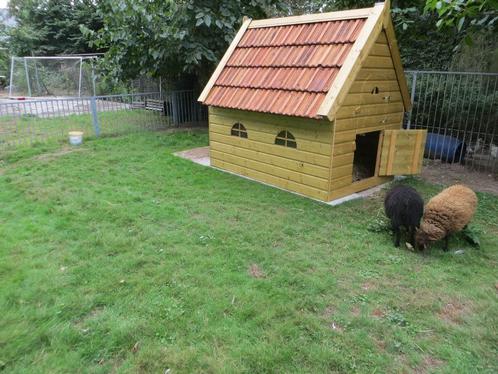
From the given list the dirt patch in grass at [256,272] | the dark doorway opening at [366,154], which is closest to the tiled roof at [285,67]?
the dark doorway opening at [366,154]

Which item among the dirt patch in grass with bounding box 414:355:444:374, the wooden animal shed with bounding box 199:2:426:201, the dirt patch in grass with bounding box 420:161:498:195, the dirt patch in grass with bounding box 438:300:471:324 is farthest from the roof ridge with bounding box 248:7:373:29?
the dirt patch in grass with bounding box 414:355:444:374

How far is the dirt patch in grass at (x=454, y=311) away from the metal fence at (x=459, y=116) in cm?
557

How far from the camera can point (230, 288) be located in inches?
145

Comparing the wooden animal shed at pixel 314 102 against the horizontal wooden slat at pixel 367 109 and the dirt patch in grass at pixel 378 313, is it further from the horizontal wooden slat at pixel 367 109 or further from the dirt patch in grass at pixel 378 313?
the dirt patch in grass at pixel 378 313

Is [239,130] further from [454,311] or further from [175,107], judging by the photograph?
[175,107]

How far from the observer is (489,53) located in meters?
9.43

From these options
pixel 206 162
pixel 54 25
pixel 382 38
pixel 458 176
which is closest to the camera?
pixel 382 38

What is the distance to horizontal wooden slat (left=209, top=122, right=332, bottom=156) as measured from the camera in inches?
228

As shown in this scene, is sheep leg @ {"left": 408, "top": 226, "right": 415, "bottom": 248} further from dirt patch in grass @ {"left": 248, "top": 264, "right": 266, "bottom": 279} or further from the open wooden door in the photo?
the open wooden door

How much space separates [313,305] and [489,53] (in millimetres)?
9220

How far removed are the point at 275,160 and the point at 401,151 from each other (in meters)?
2.28

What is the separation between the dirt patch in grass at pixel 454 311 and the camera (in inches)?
131

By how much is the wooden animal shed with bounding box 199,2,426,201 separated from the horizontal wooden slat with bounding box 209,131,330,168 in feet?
0.06

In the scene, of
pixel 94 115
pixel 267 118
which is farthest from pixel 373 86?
pixel 94 115
